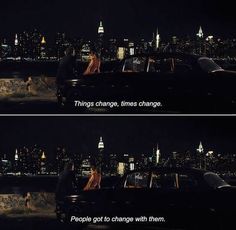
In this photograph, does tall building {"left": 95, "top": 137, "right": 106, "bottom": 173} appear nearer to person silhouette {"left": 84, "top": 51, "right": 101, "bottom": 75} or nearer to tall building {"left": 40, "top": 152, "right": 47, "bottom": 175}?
tall building {"left": 40, "top": 152, "right": 47, "bottom": 175}

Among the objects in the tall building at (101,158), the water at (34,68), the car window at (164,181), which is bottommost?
the car window at (164,181)

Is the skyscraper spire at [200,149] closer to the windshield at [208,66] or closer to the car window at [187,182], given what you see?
the car window at [187,182]

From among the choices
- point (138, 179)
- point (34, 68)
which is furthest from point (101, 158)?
point (34, 68)

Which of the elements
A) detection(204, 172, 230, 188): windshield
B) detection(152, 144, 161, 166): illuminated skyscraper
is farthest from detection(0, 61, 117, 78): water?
detection(204, 172, 230, 188): windshield

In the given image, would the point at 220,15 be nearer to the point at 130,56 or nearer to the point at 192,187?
the point at 130,56

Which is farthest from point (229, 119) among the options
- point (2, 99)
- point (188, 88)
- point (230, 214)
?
point (2, 99)

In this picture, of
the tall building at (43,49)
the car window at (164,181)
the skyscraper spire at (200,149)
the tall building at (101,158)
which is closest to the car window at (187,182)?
the car window at (164,181)
